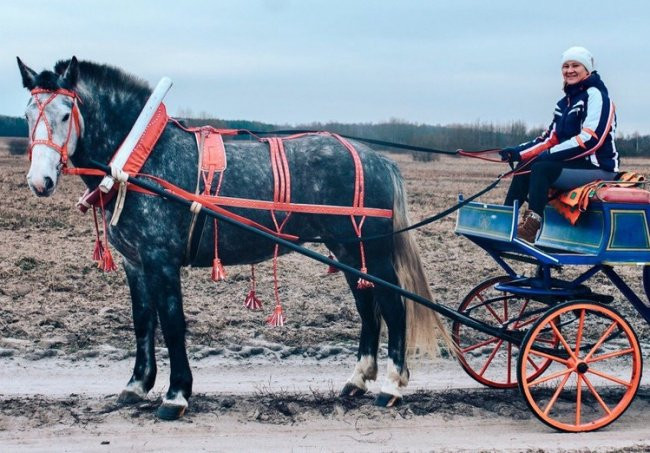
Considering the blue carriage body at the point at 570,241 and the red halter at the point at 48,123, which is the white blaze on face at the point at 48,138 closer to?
the red halter at the point at 48,123

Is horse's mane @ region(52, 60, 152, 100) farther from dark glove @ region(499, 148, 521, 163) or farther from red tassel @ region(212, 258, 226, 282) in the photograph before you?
dark glove @ region(499, 148, 521, 163)

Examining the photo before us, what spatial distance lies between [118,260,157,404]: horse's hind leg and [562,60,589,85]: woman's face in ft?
11.3

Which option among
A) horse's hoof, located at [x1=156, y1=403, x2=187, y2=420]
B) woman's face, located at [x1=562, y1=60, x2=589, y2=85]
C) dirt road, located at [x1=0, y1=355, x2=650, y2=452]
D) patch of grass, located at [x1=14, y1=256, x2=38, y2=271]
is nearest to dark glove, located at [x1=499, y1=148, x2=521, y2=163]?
woman's face, located at [x1=562, y1=60, x2=589, y2=85]

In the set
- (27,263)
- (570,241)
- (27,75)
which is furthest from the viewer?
(27,263)

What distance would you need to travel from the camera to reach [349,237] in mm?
6609

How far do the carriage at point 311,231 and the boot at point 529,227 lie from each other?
138 mm

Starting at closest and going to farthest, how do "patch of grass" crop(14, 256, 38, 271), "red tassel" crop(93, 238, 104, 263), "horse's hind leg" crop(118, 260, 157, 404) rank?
"red tassel" crop(93, 238, 104, 263)
"horse's hind leg" crop(118, 260, 157, 404)
"patch of grass" crop(14, 256, 38, 271)

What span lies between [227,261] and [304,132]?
1.24 meters

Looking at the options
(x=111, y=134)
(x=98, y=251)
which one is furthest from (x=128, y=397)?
(x=111, y=134)

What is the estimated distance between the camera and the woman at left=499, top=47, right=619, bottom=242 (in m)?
5.99

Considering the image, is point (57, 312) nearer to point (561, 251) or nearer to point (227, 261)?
point (227, 261)

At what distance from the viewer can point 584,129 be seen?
5.99 meters

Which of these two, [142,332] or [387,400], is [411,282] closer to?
[387,400]

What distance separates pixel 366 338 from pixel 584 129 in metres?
2.38
